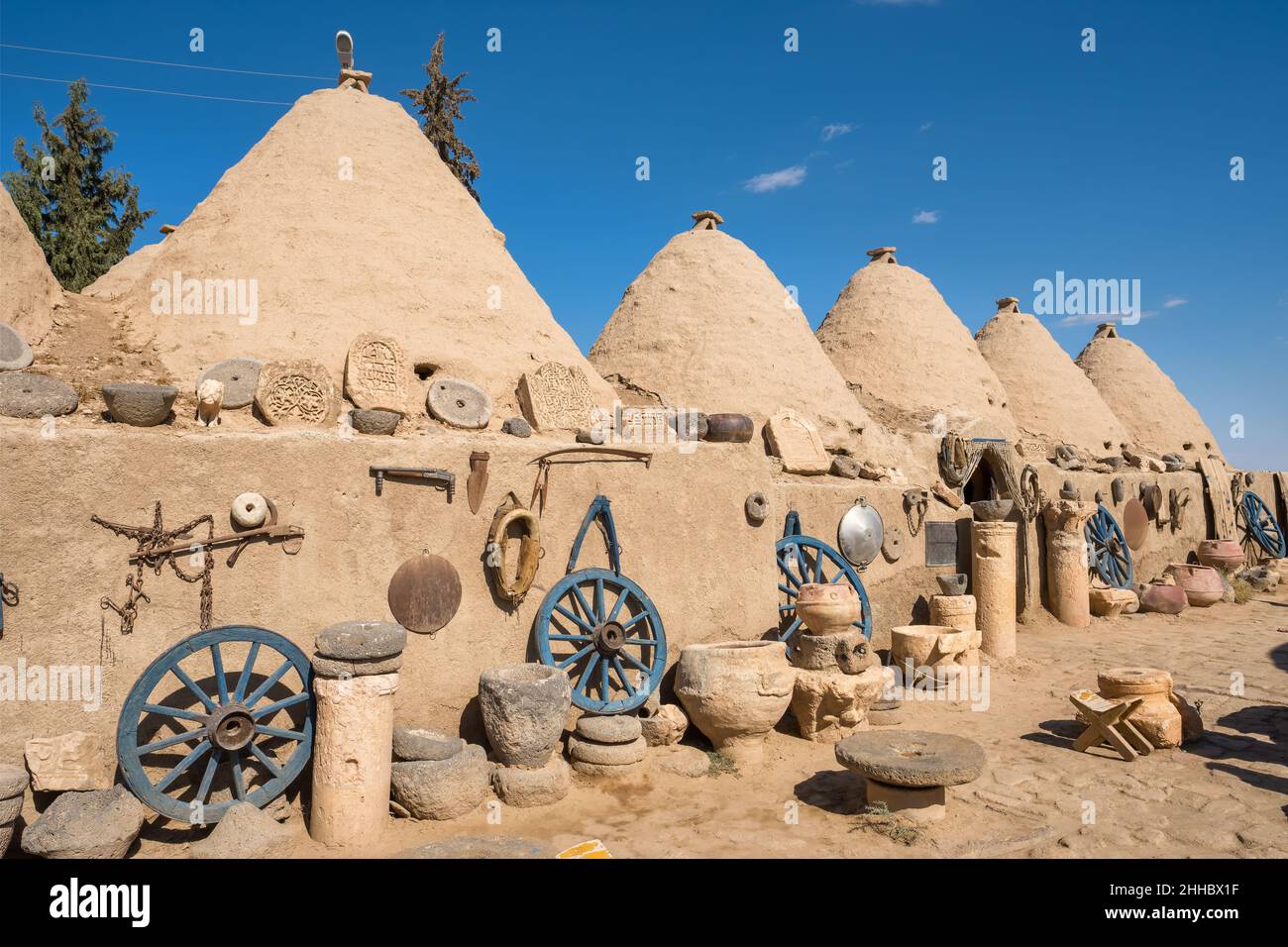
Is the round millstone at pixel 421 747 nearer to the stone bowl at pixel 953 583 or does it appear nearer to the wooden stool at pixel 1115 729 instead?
the wooden stool at pixel 1115 729

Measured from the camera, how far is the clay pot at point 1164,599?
1217cm

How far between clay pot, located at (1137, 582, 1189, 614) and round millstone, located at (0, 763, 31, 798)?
13989 mm

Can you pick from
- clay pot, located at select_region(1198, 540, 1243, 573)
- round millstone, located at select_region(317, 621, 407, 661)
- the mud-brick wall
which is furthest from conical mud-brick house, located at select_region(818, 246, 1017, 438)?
round millstone, located at select_region(317, 621, 407, 661)

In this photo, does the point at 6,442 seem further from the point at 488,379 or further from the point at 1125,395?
the point at 1125,395

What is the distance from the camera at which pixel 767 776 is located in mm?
5816

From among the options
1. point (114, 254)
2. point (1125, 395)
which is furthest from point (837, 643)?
point (1125, 395)

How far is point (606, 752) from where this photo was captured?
18.4 ft

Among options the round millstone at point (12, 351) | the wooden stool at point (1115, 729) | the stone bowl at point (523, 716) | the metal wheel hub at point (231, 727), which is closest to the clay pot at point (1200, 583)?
the wooden stool at point (1115, 729)

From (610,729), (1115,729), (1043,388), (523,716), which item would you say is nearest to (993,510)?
(1115,729)

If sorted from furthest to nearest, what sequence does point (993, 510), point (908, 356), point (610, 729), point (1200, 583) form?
point (908, 356), point (1200, 583), point (993, 510), point (610, 729)

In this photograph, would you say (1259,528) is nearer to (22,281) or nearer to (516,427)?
(516,427)

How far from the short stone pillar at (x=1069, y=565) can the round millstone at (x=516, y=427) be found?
27.1 feet

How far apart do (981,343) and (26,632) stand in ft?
75.1

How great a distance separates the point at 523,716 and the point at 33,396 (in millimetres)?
3765
